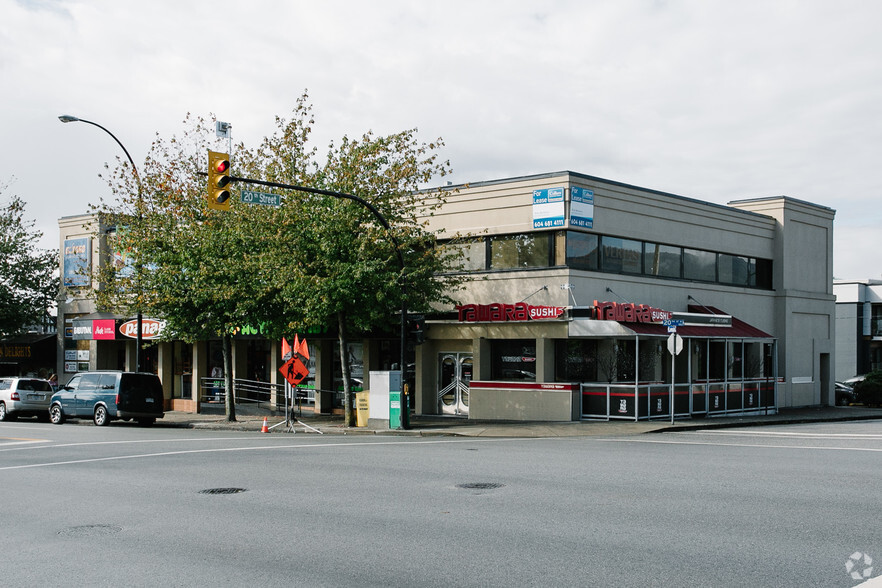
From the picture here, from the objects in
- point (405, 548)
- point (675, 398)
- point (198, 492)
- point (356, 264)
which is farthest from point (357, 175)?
point (405, 548)

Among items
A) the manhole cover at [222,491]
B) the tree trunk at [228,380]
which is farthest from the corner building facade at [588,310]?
the manhole cover at [222,491]

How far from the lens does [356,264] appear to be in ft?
78.6

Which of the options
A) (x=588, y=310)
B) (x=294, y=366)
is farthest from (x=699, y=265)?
(x=294, y=366)

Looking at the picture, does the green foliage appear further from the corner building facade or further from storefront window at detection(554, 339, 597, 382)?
storefront window at detection(554, 339, 597, 382)

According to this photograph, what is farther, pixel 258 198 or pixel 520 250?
pixel 520 250

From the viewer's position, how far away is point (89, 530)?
944 centimetres

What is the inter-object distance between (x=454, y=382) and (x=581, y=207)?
7.14 metres

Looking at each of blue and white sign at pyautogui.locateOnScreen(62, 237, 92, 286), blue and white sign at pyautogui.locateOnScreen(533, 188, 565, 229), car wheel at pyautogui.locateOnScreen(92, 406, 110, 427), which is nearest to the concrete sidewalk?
car wheel at pyautogui.locateOnScreen(92, 406, 110, 427)

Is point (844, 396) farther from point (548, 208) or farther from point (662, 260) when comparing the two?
point (548, 208)

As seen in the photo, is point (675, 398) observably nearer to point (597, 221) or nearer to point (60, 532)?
point (597, 221)

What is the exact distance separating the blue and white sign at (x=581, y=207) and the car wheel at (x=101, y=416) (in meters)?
15.9

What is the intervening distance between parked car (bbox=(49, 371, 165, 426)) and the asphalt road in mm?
10767

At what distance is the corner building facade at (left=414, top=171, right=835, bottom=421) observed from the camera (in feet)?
86.5

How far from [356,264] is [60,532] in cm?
1508
